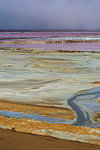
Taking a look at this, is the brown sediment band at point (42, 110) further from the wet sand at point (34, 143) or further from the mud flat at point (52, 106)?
the wet sand at point (34, 143)

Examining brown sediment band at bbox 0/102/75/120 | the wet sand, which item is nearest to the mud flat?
brown sediment band at bbox 0/102/75/120

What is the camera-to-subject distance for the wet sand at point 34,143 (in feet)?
10.5

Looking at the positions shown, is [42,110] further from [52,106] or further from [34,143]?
[34,143]

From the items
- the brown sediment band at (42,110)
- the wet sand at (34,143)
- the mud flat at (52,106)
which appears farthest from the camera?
the brown sediment band at (42,110)

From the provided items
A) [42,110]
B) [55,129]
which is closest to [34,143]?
[55,129]

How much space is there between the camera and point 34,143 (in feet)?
10.9

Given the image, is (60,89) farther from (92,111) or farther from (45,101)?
(92,111)

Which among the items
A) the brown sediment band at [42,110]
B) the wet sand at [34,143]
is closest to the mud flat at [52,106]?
the brown sediment band at [42,110]

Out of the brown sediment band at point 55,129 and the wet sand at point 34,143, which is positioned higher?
the brown sediment band at point 55,129

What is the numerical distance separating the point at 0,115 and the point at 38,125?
914mm

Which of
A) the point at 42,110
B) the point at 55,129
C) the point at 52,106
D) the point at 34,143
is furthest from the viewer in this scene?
the point at 52,106

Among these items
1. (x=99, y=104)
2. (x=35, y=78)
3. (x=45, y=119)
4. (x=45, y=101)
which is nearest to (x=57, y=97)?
(x=45, y=101)

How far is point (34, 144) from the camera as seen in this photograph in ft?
10.8

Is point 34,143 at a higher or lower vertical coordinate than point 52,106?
lower
